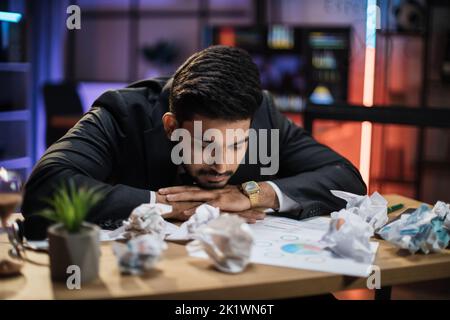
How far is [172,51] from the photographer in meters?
5.66

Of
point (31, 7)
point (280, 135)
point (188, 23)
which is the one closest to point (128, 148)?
point (280, 135)

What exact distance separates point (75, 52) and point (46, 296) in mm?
5557

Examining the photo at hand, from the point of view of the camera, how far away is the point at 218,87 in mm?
1373

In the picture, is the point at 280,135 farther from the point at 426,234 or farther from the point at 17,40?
the point at 17,40

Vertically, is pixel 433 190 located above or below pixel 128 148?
below

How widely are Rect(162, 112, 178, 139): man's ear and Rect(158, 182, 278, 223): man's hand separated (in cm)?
18

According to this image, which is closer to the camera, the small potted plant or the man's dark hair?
the small potted plant

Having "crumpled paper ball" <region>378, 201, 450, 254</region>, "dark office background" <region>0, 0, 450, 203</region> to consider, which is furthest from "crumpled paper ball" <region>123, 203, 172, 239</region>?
"dark office background" <region>0, 0, 450, 203</region>

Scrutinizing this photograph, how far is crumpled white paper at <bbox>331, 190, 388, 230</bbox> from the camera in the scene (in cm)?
128

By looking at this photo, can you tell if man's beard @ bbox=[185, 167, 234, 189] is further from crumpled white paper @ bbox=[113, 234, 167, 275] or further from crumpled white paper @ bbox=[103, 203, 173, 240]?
crumpled white paper @ bbox=[113, 234, 167, 275]

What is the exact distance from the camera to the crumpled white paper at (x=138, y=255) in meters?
0.98

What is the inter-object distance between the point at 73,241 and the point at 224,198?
21.9 inches

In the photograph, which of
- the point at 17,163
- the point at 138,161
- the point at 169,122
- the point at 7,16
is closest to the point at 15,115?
the point at 17,163

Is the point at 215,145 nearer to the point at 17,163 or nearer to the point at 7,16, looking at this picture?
the point at 7,16
